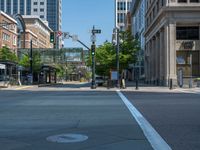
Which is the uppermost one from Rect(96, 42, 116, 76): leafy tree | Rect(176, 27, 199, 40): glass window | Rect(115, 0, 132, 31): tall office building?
Rect(115, 0, 132, 31): tall office building

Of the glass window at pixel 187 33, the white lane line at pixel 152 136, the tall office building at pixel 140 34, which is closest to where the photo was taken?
the white lane line at pixel 152 136

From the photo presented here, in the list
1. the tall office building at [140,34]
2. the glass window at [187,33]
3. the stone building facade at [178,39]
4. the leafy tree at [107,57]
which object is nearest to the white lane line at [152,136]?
the stone building facade at [178,39]

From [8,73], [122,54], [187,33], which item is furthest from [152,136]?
[8,73]

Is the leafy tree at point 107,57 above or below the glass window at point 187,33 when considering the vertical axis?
below

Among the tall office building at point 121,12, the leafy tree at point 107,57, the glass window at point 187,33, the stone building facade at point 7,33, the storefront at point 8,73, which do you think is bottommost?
the storefront at point 8,73

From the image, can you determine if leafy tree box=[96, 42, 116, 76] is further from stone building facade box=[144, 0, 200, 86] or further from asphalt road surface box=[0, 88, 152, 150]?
asphalt road surface box=[0, 88, 152, 150]

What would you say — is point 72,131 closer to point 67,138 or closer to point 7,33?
point 67,138

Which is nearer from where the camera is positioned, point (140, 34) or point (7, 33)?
point (140, 34)

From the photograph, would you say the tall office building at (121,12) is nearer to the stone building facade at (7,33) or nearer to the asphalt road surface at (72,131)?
the stone building facade at (7,33)

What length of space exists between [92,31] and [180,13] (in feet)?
46.4

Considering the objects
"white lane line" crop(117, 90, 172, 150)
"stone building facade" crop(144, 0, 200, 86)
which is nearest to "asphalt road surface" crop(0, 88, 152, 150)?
"white lane line" crop(117, 90, 172, 150)

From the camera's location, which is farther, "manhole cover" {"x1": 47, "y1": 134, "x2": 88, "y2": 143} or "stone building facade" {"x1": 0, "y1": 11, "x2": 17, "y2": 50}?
"stone building facade" {"x1": 0, "y1": 11, "x2": 17, "y2": 50}

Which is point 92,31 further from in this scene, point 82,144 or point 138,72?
point 138,72

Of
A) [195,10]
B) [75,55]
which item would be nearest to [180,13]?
[195,10]
